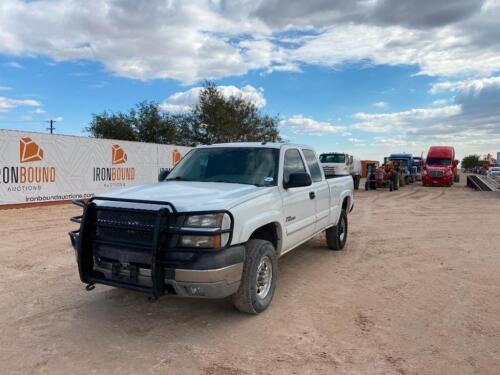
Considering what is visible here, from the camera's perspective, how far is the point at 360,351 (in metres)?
3.75

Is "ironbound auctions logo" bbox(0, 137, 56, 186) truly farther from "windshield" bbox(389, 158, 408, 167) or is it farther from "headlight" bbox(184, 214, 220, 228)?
"windshield" bbox(389, 158, 408, 167)

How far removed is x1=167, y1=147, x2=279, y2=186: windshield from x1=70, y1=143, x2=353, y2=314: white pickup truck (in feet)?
0.05

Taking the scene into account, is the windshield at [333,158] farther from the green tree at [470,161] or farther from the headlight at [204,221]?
the green tree at [470,161]

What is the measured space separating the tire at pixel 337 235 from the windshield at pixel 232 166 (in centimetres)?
277

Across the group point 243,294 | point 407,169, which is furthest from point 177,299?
point 407,169

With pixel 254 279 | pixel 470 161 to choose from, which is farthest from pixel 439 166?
pixel 470 161

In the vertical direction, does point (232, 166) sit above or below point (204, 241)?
above

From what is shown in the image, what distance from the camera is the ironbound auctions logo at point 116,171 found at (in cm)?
1769

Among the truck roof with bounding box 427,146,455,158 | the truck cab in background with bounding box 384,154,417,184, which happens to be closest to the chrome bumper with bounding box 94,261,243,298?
the truck cab in background with bounding box 384,154,417,184

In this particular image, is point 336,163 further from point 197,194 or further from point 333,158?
point 197,194

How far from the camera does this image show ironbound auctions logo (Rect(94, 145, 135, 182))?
17688 mm

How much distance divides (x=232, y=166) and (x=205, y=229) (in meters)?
1.73

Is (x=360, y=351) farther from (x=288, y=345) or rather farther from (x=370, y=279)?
(x=370, y=279)

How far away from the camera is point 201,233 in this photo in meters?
3.79
